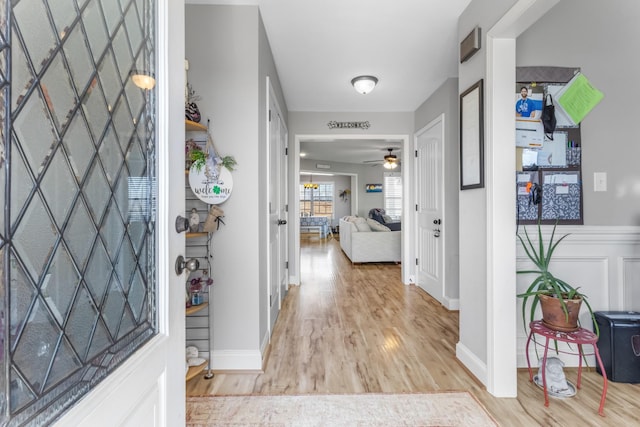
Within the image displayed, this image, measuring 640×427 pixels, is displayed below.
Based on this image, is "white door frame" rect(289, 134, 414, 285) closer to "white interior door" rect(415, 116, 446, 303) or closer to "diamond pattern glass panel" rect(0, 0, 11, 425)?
"white interior door" rect(415, 116, 446, 303)

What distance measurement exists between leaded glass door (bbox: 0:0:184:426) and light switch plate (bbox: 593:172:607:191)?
99.5 inches

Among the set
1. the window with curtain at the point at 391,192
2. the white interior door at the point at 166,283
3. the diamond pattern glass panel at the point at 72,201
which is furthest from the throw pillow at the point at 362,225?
the diamond pattern glass panel at the point at 72,201

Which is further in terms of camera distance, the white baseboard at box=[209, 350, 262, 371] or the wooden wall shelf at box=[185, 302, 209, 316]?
the white baseboard at box=[209, 350, 262, 371]

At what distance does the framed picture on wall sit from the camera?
194 cm

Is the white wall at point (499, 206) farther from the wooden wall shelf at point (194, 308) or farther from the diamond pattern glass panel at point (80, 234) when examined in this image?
the diamond pattern glass panel at point (80, 234)

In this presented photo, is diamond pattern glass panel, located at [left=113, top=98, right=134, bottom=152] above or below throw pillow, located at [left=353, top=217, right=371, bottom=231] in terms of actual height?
above

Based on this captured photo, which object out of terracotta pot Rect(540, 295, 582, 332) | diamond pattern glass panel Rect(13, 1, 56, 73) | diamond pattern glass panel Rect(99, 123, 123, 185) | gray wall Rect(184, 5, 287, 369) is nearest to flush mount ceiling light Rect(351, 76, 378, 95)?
gray wall Rect(184, 5, 287, 369)

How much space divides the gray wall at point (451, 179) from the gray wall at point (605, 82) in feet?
4.15

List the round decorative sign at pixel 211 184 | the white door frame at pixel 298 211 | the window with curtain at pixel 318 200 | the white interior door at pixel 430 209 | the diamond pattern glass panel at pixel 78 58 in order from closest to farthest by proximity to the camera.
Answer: the diamond pattern glass panel at pixel 78 58, the round decorative sign at pixel 211 184, the white interior door at pixel 430 209, the white door frame at pixel 298 211, the window with curtain at pixel 318 200

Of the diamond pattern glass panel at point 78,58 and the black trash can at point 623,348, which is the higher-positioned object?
the diamond pattern glass panel at point 78,58

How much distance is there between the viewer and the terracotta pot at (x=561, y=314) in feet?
5.61

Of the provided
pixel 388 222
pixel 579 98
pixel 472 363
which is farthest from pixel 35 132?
pixel 388 222

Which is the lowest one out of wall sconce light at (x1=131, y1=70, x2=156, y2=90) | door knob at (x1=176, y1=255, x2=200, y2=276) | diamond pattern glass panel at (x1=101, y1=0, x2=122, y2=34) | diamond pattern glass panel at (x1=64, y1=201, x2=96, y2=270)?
door knob at (x1=176, y1=255, x2=200, y2=276)

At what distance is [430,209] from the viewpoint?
3.91 metres
